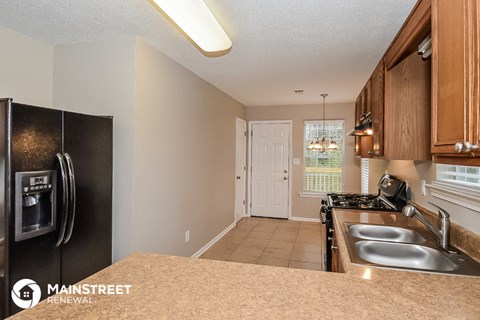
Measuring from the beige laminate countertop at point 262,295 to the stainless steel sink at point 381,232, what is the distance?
838 mm

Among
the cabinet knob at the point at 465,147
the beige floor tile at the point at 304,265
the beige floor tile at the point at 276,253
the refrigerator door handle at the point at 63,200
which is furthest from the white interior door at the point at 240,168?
the cabinet knob at the point at 465,147

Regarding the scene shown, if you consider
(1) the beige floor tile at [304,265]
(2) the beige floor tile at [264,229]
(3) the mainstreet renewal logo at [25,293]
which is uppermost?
(3) the mainstreet renewal logo at [25,293]

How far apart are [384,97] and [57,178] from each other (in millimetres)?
2530

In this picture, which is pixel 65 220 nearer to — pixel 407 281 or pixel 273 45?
pixel 407 281

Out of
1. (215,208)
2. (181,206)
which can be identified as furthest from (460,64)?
(215,208)

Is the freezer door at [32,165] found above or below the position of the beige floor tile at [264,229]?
above

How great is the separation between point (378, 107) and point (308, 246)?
8.19ft

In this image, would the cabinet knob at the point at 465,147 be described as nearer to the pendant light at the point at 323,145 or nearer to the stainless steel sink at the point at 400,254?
the stainless steel sink at the point at 400,254

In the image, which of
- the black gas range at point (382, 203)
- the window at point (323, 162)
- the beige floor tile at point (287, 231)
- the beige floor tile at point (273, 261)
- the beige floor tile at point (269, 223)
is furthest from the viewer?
the window at point (323, 162)

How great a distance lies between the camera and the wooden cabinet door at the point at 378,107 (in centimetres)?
222

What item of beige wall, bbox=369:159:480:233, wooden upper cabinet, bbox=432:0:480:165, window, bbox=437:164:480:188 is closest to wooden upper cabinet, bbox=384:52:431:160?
window, bbox=437:164:480:188

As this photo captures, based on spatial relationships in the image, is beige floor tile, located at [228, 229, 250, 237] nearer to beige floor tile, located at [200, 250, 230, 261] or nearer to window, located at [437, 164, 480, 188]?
beige floor tile, located at [200, 250, 230, 261]

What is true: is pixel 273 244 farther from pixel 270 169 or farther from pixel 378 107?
pixel 378 107

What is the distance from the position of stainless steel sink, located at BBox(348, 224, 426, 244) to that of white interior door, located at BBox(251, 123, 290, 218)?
3.63 meters
